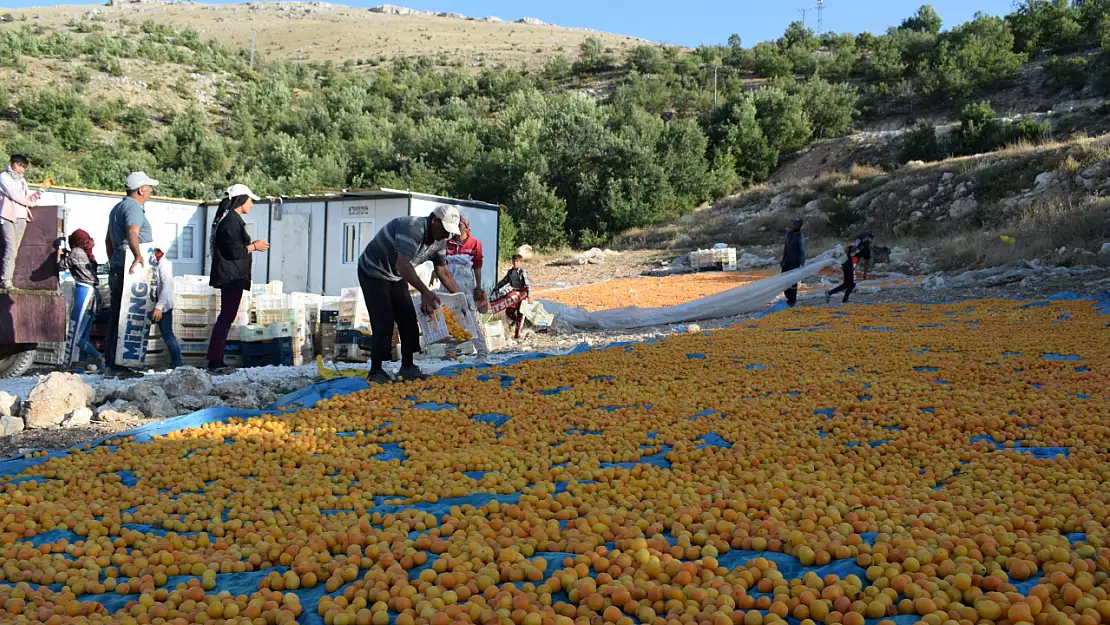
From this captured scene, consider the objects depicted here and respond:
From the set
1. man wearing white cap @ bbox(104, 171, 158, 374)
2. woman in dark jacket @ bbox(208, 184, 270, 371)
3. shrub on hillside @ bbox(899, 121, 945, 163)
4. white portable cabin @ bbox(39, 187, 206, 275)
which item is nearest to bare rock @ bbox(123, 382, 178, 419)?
woman in dark jacket @ bbox(208, 184, 270, 371)

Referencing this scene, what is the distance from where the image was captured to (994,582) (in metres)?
2.17

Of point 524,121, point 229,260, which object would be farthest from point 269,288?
point 524,121

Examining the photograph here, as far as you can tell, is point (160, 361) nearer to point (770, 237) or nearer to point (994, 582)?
point (994, 582)

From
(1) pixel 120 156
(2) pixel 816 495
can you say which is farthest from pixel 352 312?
(1) pixel 120 156

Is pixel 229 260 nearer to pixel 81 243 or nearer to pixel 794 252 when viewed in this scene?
pixel 81 243

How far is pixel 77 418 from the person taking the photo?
4.91m

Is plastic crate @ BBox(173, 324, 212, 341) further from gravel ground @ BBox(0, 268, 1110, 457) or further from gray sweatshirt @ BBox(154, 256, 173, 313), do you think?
gravel ground @ BBox(0, 268, 1110, 457)

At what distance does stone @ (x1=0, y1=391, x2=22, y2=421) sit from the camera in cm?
484

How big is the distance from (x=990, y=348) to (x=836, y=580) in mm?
5691

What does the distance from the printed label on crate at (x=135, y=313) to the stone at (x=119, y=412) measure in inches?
68.9

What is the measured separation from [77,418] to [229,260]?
2195 mm

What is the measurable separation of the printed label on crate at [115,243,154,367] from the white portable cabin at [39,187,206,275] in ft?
29.7

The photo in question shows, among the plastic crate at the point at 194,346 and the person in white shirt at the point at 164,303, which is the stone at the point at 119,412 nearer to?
the person in white shirt at the point at 164,303

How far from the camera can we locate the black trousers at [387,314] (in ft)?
20.1
